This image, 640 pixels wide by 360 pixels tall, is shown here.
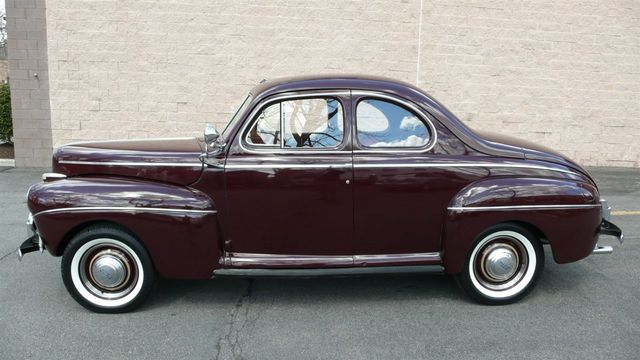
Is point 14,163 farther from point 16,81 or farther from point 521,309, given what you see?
point 521,309

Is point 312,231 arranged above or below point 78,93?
below

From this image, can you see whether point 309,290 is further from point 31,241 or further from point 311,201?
point 31,241

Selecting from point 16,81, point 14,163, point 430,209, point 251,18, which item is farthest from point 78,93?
point 430,209

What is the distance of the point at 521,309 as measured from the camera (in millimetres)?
4223

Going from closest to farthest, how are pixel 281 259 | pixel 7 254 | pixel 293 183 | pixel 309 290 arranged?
pixel 293 183 < pixel 281 259 < pixel 309 290 < pixel 7 254

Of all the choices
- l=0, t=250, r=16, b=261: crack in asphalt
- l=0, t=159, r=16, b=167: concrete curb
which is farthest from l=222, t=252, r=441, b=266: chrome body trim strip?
l=0, t=159, r=16, b=167: concrete curb

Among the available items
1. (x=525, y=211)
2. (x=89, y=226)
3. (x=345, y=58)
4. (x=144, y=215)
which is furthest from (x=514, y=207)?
(x=345, y=58)

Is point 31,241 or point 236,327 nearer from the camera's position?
point 236,327

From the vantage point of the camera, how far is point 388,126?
164 inches

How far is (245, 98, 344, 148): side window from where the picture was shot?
4.09 metres

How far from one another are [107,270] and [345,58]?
673 centimetres

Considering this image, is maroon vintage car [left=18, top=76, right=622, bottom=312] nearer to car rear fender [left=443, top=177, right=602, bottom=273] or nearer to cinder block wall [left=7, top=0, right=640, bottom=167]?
car rear fender [left=443, top=177, right=602, bottom=273]

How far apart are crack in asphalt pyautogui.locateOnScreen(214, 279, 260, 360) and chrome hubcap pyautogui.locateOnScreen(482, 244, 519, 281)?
190 centimetres

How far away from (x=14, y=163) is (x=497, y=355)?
9633 millimetres
